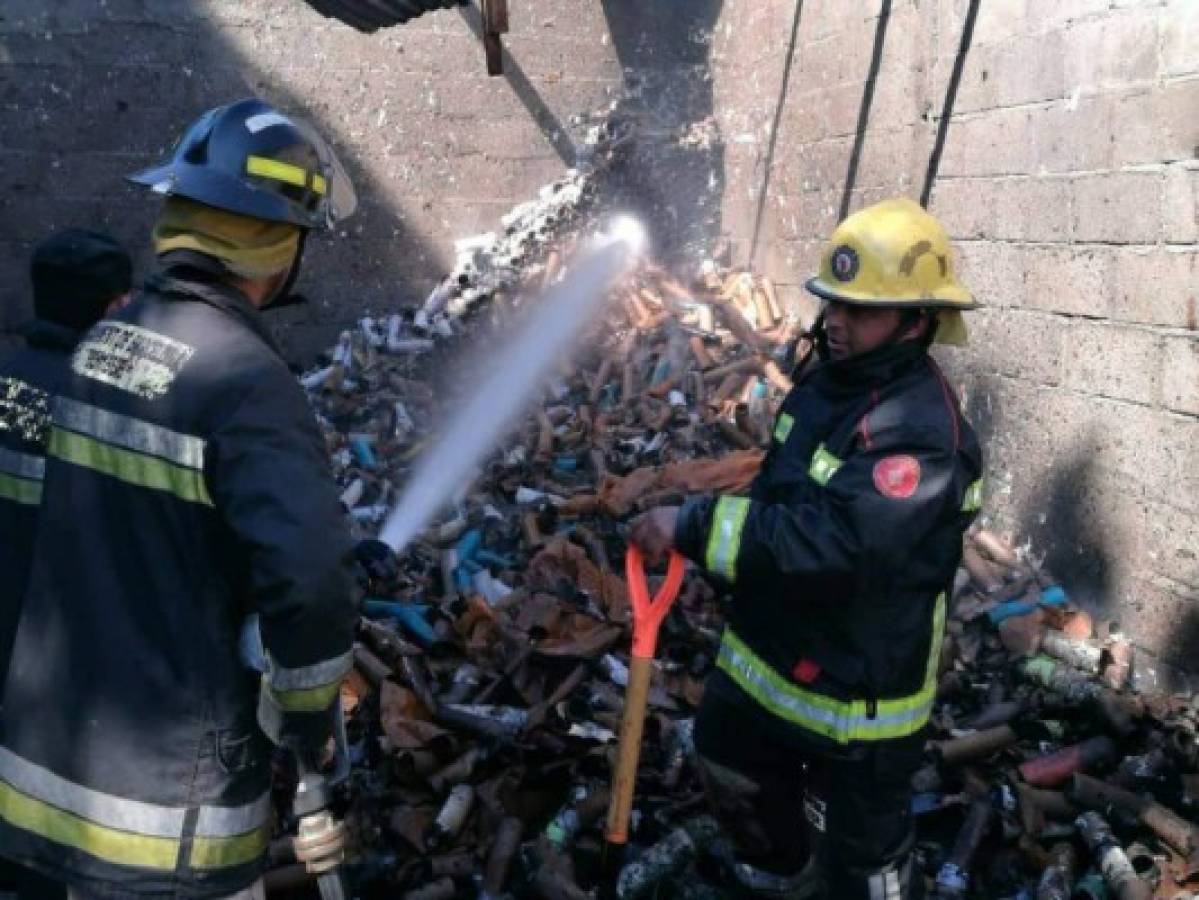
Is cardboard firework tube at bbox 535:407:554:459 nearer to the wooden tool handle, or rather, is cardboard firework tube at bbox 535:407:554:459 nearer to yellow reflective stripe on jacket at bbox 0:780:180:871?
the wooden tool handle

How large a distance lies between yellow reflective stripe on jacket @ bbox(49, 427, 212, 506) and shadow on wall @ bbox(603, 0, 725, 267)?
8208 mm

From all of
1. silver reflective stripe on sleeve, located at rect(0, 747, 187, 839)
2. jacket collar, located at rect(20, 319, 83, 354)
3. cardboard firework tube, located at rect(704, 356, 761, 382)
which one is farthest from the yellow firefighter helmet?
cardboard firework tube, located at rect(704, 356, 761, 382)

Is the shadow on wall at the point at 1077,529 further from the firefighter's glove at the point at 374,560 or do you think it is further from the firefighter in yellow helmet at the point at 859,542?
the firefighter's glove at the point at 374,560

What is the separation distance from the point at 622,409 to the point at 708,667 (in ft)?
11.0

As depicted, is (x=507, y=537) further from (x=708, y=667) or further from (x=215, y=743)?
(x=215, y=743)

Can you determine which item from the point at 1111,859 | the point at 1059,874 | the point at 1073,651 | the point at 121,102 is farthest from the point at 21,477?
the point at 121,102

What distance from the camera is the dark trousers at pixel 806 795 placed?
3.04m

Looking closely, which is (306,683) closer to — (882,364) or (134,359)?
(134,359)

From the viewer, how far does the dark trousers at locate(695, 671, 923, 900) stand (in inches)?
120

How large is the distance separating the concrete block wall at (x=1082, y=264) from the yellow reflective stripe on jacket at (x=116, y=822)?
4018 mm

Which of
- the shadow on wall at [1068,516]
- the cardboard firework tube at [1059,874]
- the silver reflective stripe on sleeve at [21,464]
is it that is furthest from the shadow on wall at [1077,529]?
the silver reflective stripe on sleeve at [21,464]

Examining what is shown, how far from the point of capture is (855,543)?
2.78 metres

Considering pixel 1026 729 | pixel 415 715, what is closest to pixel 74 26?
pixel 415 715

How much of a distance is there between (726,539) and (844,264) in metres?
0.81
